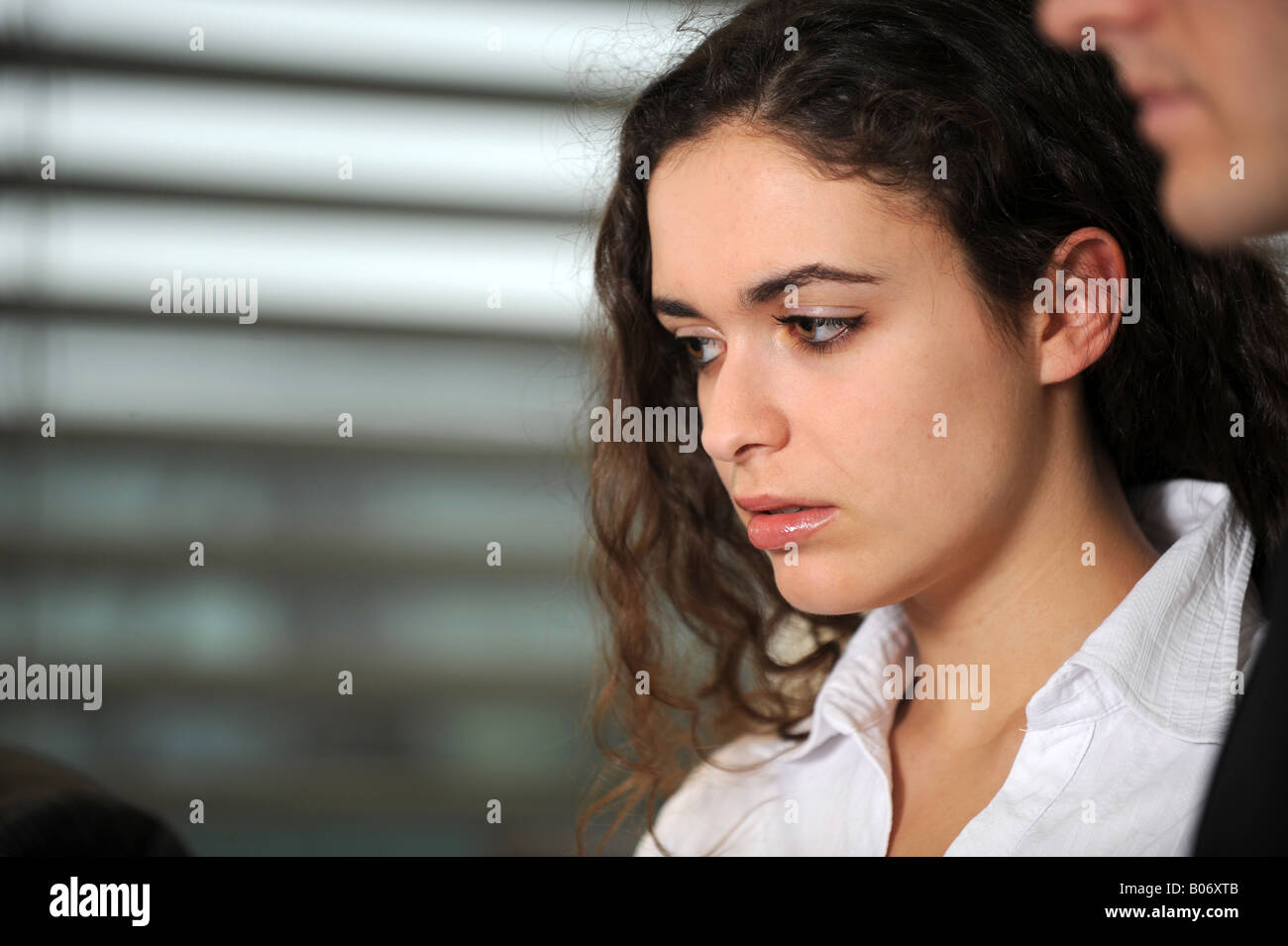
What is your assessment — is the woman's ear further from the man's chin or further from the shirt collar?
the shirt collar

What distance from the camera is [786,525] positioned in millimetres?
886

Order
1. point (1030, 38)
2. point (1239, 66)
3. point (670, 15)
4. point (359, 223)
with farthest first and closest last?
point (359, 223), point (670, 15), point (1030, 38), point (1239, 66)

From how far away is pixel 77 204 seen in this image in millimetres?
1164

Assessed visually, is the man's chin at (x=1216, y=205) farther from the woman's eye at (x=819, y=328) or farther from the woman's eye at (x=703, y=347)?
the woman's eye at (x=703, y=347)

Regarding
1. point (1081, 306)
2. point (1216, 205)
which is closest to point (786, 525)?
point (1081, 306)

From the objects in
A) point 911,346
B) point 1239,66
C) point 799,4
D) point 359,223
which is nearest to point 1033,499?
point 911,346

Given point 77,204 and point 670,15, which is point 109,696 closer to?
point 77,204

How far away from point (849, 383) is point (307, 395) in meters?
0.79

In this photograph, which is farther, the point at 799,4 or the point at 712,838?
the point at 712,838

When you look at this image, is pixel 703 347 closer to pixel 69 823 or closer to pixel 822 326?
pixel 822 326

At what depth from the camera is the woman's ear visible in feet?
2.77

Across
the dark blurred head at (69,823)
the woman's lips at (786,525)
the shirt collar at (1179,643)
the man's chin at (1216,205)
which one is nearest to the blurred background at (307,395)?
the dark blurred head at (69,823)

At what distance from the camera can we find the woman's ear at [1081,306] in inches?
33.2
